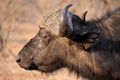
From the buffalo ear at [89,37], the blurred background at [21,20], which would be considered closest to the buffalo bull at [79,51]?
the buffalo ear at [89,37]

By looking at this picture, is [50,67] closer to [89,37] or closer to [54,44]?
[54,44]

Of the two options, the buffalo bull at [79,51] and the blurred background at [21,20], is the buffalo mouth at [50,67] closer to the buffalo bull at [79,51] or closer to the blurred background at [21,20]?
the buffalo bull at [79,51]

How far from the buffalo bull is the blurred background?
159 inches

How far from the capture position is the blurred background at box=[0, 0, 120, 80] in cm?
1393

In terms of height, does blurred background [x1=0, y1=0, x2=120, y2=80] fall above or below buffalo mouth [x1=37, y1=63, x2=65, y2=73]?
above

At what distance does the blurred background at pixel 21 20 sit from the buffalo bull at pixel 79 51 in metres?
4.04

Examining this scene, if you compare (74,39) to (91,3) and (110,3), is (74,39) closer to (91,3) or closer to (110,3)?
(110,3)

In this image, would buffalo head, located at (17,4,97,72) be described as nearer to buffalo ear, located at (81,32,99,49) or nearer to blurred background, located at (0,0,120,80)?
buffalo ear, located at (81,32,99,49)

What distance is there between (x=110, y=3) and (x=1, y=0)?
4918 millimetres

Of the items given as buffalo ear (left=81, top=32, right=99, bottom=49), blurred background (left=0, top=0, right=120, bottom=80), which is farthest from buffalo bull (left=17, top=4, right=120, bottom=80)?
blurred background (left=0, top=0, right=120, bottom=80)

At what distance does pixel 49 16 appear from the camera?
7812 mm

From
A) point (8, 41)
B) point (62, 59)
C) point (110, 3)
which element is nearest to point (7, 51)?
point (8, 41)

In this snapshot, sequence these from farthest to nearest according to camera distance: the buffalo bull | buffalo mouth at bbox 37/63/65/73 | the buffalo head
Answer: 1. buffalo mouth at bbox 37/63/65/73
2. the buffalo bull
3. the buffalo head

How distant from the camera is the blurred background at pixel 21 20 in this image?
1393 centimetres
